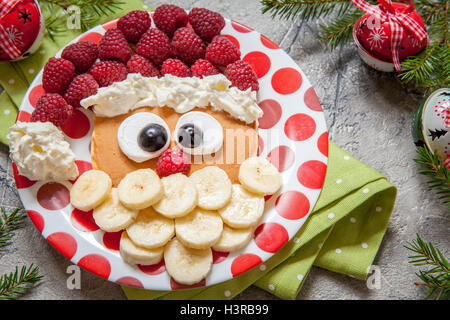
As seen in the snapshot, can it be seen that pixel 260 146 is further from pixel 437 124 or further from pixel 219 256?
pixel 437 124

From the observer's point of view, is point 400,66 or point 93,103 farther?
point 400,66

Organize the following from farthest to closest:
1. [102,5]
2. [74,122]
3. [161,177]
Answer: [102,5] < [74,122] < [161,177]

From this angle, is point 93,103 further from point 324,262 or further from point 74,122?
point 324,262

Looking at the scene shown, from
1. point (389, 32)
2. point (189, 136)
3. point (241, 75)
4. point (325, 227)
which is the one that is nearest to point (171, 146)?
point (189, 136)

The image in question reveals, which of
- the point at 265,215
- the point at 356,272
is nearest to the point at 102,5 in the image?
the point at 265,215

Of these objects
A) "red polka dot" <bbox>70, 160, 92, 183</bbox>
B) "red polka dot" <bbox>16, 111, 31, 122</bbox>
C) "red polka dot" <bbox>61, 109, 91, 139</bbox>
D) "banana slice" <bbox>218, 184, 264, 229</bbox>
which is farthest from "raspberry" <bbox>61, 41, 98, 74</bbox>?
"banana slice" <bbox>218, 184, 264, 229</bbox>

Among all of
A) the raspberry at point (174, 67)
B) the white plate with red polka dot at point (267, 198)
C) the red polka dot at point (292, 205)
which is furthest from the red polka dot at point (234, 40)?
the red polka dot at point (292, 205)
